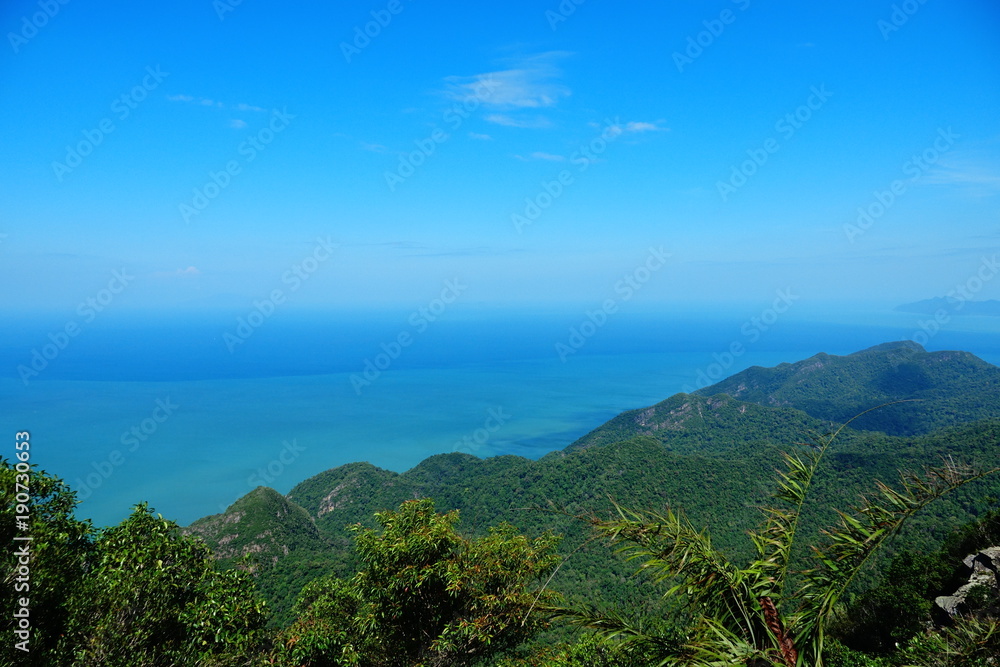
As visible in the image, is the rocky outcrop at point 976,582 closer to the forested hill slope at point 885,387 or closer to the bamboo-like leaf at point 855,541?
the bamboo-like leaf at point 855,541

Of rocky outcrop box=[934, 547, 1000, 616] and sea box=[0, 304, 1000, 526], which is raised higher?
sea box=[0, 304, 1000, 526]

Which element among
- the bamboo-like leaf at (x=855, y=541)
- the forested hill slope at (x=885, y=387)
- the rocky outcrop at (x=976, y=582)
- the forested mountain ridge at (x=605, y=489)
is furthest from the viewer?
the forested hill slope at (x=885, y=387)

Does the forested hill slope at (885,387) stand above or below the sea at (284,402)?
below

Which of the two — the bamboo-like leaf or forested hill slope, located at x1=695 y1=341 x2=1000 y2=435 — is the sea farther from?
the bamboo-like leaf

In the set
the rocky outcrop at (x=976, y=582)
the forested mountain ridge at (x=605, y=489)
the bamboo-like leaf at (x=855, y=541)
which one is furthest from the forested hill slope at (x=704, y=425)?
the bamboo-like leaf at (x=855, y=541)

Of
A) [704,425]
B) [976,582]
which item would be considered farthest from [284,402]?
[976,582]

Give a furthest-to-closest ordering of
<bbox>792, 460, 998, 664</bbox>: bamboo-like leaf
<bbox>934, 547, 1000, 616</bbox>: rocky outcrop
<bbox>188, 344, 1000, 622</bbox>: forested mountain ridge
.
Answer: <bbox>188, 344, 1000, 622</bbox>: forested mountain ridge
<bbox>934, 547, 1000, 616</bbox>: rocky outcrop
<bbox>792, 460, 998, 664</bbox>: bamboo-like leaf

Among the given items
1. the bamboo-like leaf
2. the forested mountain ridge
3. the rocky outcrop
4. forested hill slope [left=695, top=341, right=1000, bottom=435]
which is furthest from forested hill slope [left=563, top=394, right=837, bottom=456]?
the bamboo-like leaf
